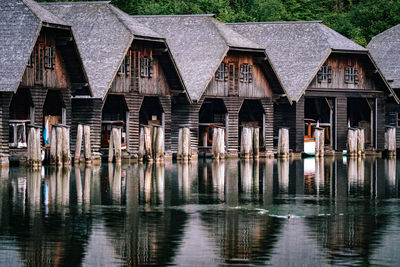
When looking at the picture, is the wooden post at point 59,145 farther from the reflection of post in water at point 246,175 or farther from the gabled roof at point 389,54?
the gabled roof at point 389,54

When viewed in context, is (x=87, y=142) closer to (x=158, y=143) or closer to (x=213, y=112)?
(x=158, y=143)

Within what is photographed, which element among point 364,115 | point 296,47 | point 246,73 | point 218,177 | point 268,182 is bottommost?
point 268,182

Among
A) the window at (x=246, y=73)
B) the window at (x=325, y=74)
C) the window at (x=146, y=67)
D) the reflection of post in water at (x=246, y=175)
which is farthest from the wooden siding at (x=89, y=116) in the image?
the window at (x=325, y=74)

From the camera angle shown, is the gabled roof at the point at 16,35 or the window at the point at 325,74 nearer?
the gabled roof at the point at 16,35

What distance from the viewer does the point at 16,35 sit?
47500 millimetres

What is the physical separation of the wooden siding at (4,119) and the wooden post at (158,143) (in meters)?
10.0

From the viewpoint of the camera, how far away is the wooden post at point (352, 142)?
66.3 metres

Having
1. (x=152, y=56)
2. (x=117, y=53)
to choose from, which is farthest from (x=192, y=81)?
(x=117, y=53)

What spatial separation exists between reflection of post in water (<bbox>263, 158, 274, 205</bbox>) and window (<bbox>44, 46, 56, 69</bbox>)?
11.3 metres

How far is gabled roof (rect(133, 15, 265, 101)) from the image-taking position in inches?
2395

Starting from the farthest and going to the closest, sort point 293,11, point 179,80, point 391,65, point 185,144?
point 293,11
point 391,65
point 179,80
point 185,144

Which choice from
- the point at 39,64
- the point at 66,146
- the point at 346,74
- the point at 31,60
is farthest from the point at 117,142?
the point at 346,74

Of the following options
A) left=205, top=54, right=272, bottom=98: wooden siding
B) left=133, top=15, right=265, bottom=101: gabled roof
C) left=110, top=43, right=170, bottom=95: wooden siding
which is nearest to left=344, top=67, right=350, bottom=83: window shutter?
left=205, top=54, right=272, bottom=98: wooden siding

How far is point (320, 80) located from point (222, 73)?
8.07 meters
